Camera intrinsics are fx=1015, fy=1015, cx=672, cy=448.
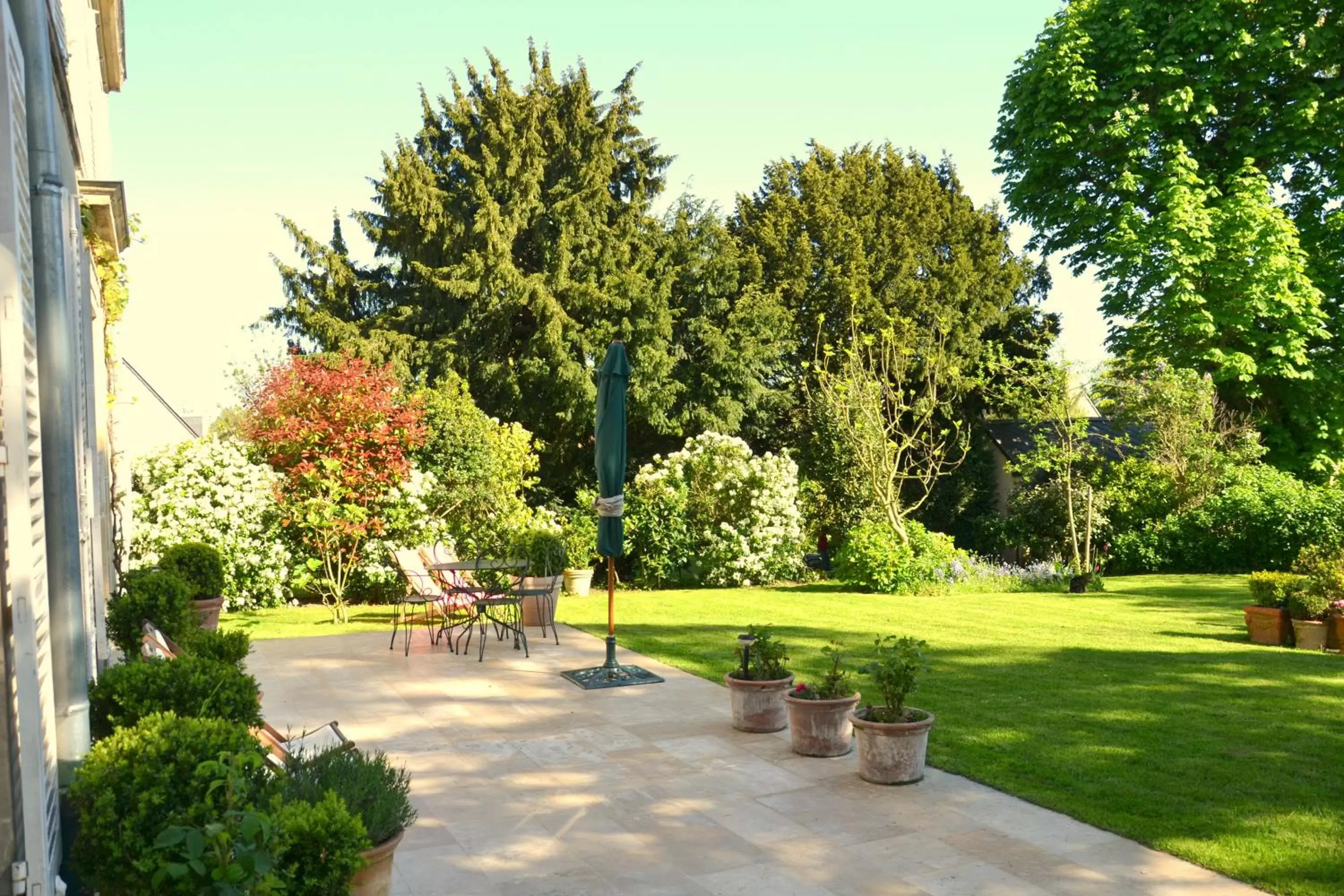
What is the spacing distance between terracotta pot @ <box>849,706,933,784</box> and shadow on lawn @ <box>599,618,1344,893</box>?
1.28 ft

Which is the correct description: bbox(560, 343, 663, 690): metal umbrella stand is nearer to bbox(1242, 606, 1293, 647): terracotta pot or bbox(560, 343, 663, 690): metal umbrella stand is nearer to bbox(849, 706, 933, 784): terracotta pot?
bbox(849, 706, 933, 784): terracotta pot

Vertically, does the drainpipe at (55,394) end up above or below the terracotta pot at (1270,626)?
above

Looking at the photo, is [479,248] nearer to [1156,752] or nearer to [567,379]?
[567,379]

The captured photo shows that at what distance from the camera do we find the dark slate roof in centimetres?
2009

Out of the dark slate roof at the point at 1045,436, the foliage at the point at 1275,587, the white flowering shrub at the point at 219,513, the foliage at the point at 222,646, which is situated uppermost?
the dark slate roof at the point at 1045,436

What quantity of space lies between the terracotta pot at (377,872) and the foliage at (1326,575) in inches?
398

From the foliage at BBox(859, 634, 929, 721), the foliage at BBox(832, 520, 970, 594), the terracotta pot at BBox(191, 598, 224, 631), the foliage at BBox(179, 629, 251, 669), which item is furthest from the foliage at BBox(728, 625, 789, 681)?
the foliage at BBox(832, 520, 970, 594)

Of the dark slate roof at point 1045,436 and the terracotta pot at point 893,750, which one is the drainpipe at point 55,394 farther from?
the dark slate roof at point 1045,436

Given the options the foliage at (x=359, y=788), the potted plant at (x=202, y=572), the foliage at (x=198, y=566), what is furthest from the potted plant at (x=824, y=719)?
the foliage at (x=198, y=566)

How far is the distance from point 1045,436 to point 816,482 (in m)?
4.84

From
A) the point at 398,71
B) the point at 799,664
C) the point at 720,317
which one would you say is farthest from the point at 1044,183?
the point at 799,664

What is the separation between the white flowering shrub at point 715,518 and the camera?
661 inches

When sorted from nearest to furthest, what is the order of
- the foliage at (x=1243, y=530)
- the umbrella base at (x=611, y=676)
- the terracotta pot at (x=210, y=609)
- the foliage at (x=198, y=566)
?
the umbrella base at (x=611, y=676)
the terracotta pot at (x=210, y=609)
the foliage at (x=198, y=566)
the foliage at (x=1243, y=530)

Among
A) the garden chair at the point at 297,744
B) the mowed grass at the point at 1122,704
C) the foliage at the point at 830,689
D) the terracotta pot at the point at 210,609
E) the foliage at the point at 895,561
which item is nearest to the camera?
the garden chair at the point at 297,744
